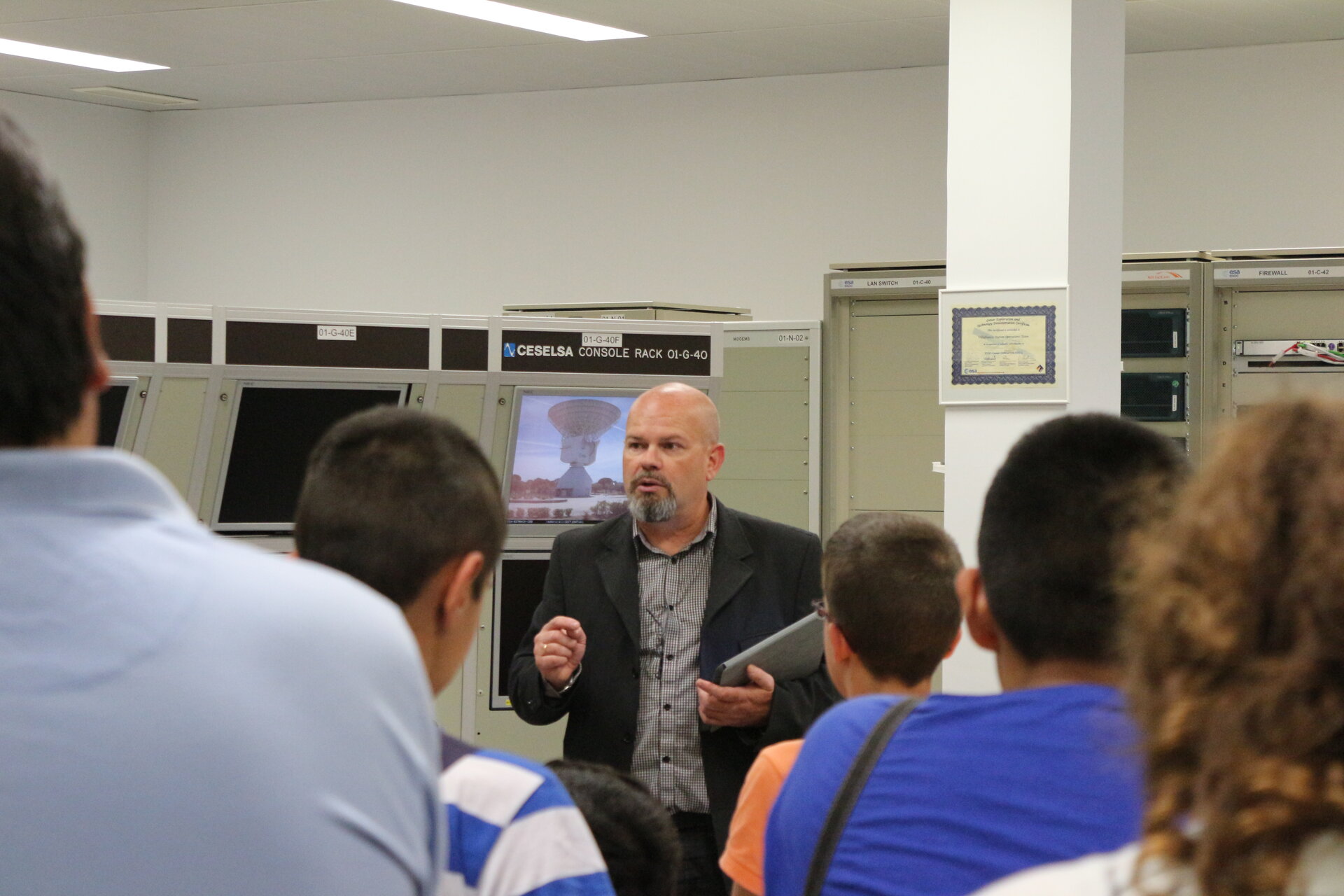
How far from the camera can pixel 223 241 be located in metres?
9.87

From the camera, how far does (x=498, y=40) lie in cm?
761

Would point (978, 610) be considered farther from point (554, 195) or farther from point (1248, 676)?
point (554, 195)

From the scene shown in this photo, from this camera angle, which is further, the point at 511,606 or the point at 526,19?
the point at 526,19

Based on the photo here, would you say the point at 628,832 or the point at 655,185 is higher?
the point at 655,185

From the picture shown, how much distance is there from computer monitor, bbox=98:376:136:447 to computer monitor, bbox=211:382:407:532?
0.91ft

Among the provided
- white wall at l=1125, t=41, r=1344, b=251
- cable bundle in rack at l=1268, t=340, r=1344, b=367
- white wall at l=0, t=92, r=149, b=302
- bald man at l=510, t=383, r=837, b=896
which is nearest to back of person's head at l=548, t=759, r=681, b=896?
bald man at l=510, t=383, r=837, b=896

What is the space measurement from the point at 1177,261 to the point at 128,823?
19.2 feet

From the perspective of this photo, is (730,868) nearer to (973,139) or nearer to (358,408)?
(358,408)

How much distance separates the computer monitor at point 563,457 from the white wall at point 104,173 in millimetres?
6215

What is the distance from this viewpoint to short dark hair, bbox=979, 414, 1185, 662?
118 cm

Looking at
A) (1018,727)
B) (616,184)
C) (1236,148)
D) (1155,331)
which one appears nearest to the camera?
(1018,727)

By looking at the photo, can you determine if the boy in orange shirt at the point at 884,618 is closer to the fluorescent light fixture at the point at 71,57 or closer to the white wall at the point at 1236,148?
the white wall at the point at 1236,148

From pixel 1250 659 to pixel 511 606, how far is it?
366 cm

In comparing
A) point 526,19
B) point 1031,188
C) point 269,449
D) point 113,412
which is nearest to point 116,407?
point 113,412
